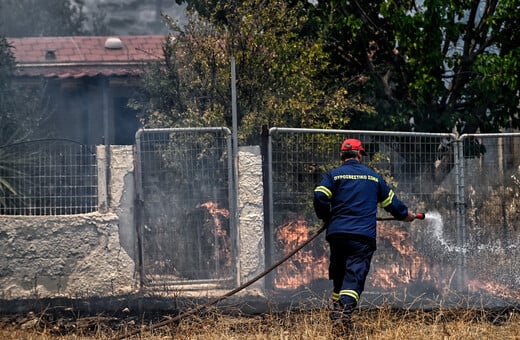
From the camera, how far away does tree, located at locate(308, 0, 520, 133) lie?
11.2 m

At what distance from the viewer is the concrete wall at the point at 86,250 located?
26.9 feet

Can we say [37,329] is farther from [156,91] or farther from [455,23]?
[455,23]

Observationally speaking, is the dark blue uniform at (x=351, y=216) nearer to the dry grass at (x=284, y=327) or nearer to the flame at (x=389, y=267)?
the dry grass at (x=284, y=327)

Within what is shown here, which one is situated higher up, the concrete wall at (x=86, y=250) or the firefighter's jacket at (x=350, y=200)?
the firefighter's jacket at (x=350, y=200)

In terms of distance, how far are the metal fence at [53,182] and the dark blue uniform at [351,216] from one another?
9.06 feet

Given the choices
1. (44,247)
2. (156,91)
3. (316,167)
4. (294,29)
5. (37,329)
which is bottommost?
(37,329)

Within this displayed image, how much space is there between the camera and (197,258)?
8.25 m

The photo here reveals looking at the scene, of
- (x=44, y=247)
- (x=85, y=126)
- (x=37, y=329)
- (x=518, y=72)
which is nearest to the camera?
(x=37, y=329)

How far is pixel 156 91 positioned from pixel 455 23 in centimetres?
449

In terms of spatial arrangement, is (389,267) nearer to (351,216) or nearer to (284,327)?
(351,216)

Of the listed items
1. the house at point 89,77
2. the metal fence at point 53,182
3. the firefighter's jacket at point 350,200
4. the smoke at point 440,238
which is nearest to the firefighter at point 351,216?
the firefighter's jacket at point 350,200

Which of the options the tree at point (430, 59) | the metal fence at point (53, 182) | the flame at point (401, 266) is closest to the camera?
the metal fence at point (53, 182)

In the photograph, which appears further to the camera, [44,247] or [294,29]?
[294,29]

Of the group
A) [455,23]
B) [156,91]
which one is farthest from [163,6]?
[455,23]
